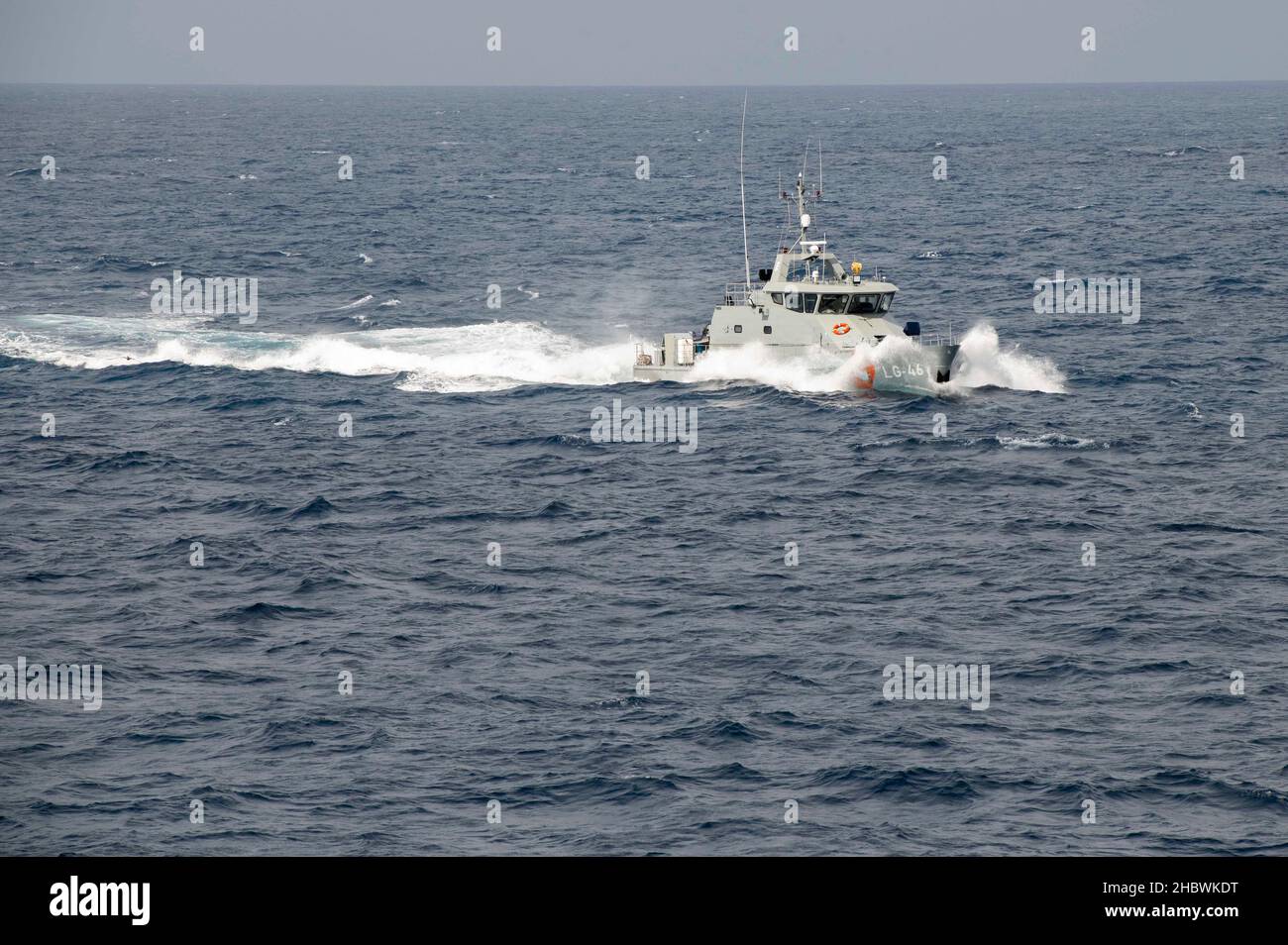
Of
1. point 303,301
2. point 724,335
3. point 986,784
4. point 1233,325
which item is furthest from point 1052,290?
point 986,784

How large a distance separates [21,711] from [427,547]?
13.8m

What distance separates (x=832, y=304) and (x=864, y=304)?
1386 mm

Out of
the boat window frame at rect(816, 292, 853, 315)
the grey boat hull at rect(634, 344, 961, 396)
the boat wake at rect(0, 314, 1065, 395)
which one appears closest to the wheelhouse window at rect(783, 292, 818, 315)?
the boat window frame at rect(816, 292, 853, 315)

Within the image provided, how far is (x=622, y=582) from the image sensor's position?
43.3 meters

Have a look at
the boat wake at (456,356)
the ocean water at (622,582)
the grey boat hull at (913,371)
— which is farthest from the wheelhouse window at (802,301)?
the grey boat hull at (913,371)

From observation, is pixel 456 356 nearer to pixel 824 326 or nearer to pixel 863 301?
pixel 824 326

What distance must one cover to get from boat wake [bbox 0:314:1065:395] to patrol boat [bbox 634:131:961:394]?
1.14 ft

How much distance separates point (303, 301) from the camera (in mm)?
92750

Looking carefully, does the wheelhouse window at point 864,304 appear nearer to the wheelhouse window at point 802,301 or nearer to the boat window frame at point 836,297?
the boat window frame at point 836,297

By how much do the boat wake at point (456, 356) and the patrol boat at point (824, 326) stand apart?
35 cm

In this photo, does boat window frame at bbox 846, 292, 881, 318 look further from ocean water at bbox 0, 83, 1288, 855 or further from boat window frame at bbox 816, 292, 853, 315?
ocean water at bbox 0, 83, 1288, 855

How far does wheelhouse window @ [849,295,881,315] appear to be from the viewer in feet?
213

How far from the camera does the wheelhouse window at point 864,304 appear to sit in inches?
2557
